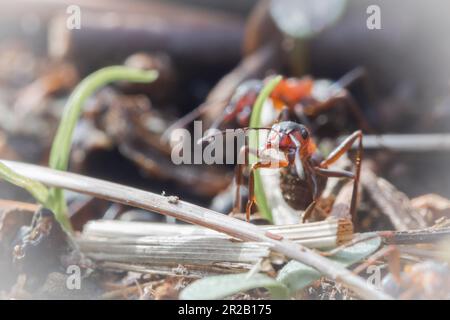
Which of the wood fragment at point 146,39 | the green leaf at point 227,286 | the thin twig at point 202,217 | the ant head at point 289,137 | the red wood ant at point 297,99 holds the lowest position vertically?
the green leaf at point 227,286

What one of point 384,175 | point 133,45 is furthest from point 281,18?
point 384,175

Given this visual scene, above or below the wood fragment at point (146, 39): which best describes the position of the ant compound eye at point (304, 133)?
below

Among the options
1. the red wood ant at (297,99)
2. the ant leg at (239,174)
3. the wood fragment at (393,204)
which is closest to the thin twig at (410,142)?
the red wood ant at (297,99)

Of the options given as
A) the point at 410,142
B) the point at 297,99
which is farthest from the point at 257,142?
the point at 297,99

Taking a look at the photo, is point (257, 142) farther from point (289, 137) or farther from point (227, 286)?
point (227, 286)

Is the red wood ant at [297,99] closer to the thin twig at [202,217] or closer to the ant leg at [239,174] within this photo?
the ant leg at [239,174]
